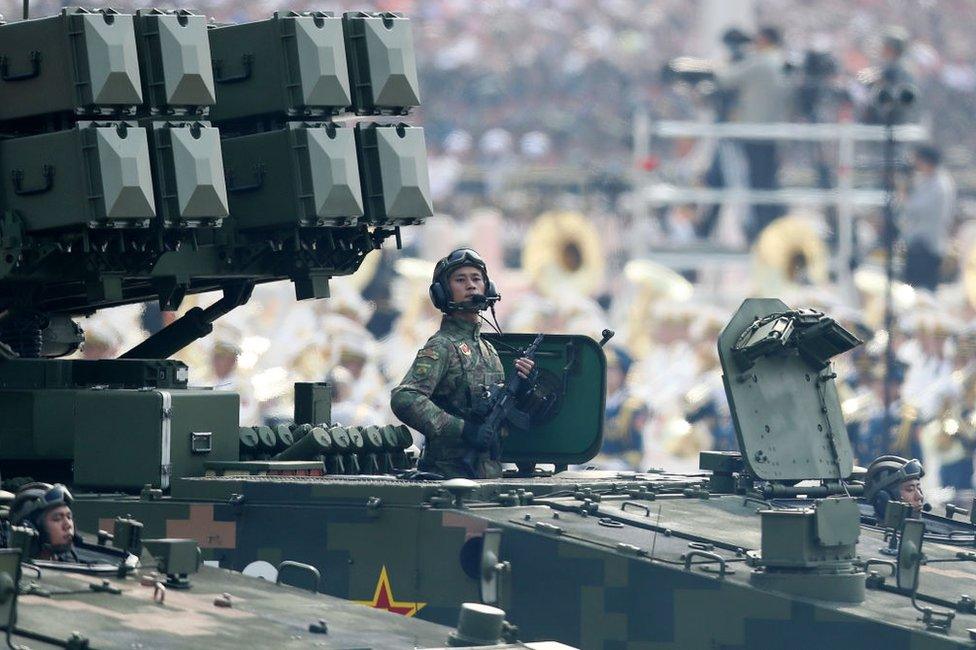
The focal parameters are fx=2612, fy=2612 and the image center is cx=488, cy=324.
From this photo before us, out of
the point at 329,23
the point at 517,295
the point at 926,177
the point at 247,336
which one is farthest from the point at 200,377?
the point at 329,23

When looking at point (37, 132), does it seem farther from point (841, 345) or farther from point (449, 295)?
point (841, 345)

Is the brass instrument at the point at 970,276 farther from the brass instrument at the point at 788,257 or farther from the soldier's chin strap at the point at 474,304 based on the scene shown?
the soldier's chin strap at the point at 474,304

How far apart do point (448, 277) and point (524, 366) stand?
2.53 feet

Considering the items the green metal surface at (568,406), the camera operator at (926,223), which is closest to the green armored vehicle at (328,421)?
the green metal surface at (568,406)

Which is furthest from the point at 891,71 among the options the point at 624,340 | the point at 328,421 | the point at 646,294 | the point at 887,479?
the point at 328,421

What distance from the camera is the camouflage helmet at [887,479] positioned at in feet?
52.7

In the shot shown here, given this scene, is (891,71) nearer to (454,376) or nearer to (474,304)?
(474,304)

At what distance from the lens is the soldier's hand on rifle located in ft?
51.3

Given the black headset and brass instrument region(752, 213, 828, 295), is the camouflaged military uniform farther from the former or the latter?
brass instrument region(752, 213, 828, 295)

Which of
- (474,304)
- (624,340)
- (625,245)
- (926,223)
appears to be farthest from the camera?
(625,245)

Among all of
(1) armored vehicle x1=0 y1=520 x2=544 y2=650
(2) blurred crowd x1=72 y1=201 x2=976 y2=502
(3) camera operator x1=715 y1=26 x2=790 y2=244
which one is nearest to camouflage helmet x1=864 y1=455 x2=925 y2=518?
(1) armored vehicle x1=0 y1=520 x2=544 y2=650

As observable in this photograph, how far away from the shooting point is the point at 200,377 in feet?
108

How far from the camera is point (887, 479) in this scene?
52.9ft

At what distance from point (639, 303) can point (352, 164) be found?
2425 centimetres
